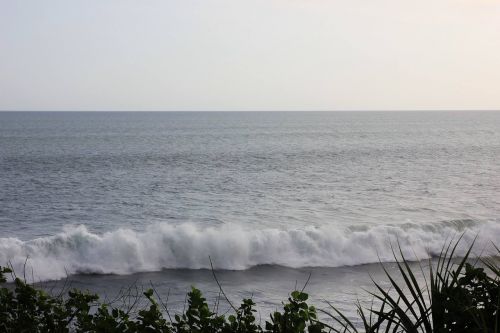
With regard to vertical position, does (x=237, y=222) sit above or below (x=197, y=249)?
above

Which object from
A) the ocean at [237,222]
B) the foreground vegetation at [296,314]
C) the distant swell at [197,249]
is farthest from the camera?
the distant swell at [197,249]

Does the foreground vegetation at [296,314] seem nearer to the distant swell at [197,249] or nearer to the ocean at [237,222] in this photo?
the ocean at [237,222]

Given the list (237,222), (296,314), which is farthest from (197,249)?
(296,314)

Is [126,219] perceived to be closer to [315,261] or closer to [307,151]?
[315,261]

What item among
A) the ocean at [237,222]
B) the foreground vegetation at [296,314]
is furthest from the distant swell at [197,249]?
the foreground vegetation at [296,314]

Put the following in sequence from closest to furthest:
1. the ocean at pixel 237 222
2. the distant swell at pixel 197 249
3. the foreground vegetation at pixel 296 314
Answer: the foreground vegetation at pixel 296 314 → the ocean at pixel 237 222 → the distant swell at pixel 197 249

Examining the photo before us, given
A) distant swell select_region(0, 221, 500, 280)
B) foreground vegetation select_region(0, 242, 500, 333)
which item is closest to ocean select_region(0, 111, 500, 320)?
distant swell select_region(0, 221, 500, 280)

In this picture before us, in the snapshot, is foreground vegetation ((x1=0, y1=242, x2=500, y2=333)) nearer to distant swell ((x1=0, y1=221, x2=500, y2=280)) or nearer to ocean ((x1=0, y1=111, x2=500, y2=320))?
ocean ((x1=0, y1=111, x2=500, y2=320))

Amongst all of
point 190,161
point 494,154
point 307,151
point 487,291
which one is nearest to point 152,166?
point 190,161

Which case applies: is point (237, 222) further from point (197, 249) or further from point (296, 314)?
point (296, 314)

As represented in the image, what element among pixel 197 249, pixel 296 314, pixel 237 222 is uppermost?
pixel 296 314

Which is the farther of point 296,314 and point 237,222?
point 237,222

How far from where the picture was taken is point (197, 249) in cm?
1755

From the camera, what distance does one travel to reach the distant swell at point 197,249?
54.4 ft
